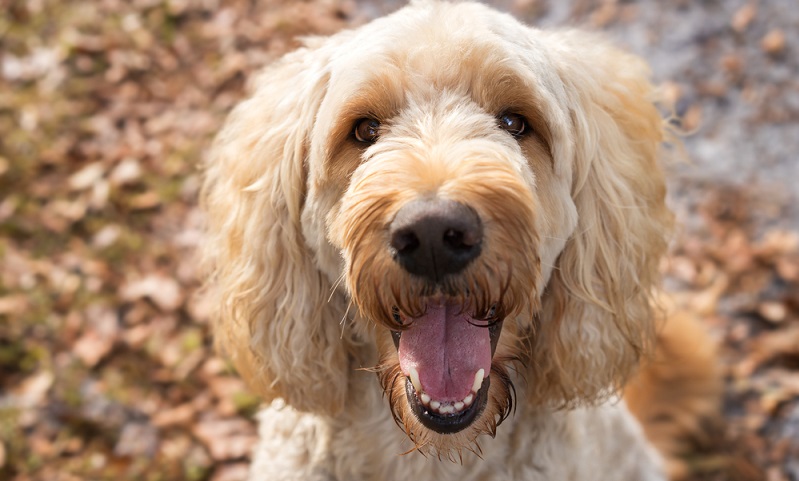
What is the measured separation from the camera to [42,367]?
378cm

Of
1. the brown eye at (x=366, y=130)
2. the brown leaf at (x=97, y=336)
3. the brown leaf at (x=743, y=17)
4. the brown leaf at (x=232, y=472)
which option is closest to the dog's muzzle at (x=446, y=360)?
the brown eye at (x=366, y=130)

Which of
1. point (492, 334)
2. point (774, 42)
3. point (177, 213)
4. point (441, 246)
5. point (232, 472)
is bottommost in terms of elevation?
point (232, 472)

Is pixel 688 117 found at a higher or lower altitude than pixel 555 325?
lower

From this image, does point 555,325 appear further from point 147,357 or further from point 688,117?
point 688,117

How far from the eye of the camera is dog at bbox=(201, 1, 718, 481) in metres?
1.84

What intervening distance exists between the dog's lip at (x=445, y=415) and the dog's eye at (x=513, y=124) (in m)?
0.69

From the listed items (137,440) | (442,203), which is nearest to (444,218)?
(442,203)

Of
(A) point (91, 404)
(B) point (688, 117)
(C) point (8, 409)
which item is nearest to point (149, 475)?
(A) point (91, 404)

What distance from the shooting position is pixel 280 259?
7.56 ft

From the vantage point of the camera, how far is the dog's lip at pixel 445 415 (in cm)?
199

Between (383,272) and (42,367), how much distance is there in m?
2.67

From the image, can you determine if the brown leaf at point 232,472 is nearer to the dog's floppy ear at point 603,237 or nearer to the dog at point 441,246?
the dog at point 441,246

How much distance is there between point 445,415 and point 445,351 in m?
0.17

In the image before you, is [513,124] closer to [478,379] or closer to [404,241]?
[404,241]
